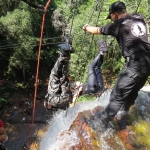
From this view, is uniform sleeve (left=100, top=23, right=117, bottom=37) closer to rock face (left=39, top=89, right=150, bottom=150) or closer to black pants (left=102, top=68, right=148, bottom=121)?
black pants (left=102, top=68, right=148, bottom=121)

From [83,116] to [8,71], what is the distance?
15.2m

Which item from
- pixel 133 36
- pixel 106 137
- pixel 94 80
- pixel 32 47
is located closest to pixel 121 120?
pixel 106 137

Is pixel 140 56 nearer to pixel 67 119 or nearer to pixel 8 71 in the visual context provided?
pixel 67 119

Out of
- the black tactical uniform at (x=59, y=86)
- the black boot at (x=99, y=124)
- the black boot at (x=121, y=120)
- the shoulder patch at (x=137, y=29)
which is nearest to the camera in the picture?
the shoulder patch at (x=137, y=29)

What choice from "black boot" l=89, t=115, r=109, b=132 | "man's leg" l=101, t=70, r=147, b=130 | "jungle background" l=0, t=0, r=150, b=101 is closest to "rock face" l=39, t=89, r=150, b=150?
"black boot" l=89, t=115, r=109, b=132

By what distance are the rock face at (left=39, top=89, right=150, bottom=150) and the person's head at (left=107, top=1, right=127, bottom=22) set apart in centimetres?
231

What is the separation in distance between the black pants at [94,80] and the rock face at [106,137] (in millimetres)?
849

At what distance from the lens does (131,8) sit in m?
11.7

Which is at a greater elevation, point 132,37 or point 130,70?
point 132,37

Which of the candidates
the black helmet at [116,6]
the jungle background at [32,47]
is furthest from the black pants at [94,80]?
the jungle background at [32,47]

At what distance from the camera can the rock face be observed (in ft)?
13.6

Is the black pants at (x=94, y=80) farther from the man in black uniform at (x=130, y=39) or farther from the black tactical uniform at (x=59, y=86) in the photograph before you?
the man in black uniform at (x=130, y=39)

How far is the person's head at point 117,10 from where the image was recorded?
10.6 ft

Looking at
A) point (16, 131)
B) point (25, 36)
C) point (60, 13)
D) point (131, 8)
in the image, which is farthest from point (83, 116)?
point (60, 13)
